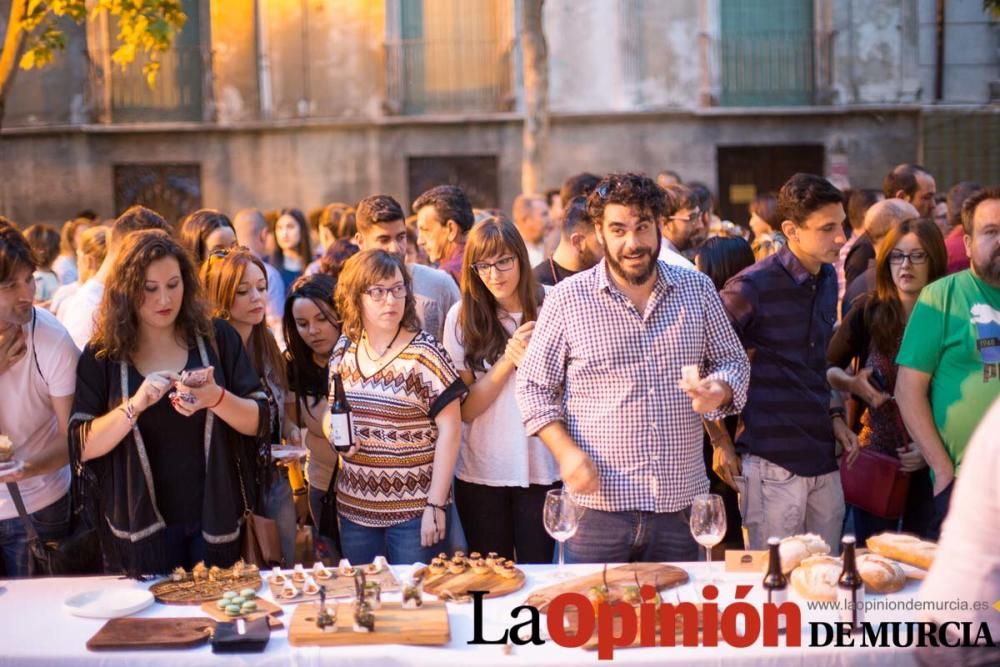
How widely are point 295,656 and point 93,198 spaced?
16.5 metres

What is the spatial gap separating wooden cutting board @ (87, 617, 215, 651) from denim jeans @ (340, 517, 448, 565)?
1043mm

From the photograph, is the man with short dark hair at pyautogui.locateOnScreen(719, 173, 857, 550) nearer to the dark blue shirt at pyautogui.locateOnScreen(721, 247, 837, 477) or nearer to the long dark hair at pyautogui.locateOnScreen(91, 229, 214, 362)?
the dark blue shirt at pyautogui.locateOnScreen(721, 247, 837, 477)

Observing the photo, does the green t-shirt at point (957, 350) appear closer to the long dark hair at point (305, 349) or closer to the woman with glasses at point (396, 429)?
the woman with glasses at point (396, 429)

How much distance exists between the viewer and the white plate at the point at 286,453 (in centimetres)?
481

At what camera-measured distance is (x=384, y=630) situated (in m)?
3.48

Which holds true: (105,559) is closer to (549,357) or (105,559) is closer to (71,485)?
(71,485)

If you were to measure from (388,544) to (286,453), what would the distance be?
0.60 m

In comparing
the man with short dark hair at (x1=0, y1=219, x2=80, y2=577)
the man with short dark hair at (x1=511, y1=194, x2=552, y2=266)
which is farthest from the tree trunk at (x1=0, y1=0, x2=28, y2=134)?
the man with short dark hair at (x1=0, y1=219, x2=80, y2=577)

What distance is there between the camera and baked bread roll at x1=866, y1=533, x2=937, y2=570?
3916mm

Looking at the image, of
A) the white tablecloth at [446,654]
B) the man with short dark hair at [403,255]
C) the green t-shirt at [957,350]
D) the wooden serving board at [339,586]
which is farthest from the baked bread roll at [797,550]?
the man with short dark hair at [403,255]

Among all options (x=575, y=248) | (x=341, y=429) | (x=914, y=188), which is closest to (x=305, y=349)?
(x=341, y=429)

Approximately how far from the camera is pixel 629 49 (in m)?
17.7

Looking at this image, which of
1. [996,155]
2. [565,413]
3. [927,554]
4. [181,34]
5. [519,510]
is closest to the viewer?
[927,554]

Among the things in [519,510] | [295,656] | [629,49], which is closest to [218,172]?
[629,49]
